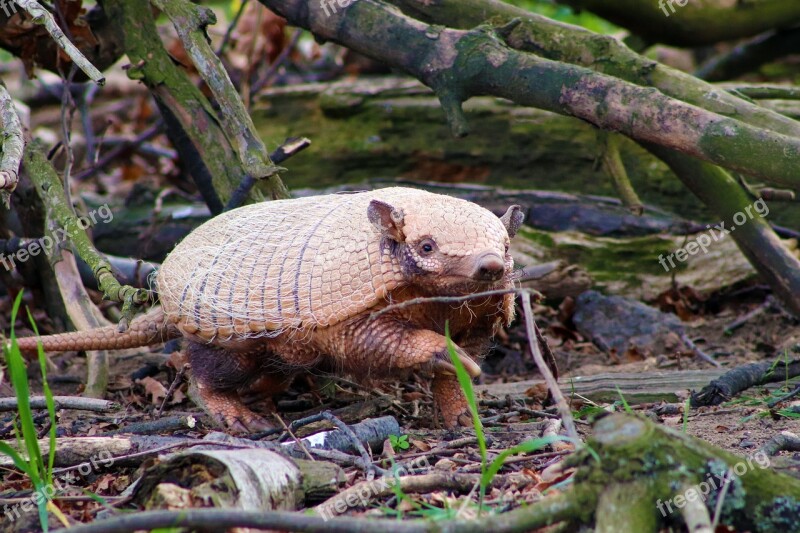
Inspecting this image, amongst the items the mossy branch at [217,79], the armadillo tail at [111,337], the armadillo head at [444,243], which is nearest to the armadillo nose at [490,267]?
the armadillo head at [444,243]

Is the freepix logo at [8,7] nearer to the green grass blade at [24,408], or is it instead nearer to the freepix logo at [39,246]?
the freepix logo at [39,246]

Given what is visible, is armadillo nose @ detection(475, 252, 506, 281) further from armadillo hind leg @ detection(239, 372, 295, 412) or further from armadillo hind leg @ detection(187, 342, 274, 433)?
armadillo hind leg @ detection(239, 372, 295, 412)

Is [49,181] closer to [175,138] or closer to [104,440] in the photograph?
[175,138]

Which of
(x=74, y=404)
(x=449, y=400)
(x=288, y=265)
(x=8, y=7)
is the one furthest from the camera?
(x=8, y=7)

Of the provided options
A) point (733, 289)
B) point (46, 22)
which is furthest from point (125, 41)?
point (733, 289)

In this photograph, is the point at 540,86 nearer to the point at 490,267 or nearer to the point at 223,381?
the point at 490,267

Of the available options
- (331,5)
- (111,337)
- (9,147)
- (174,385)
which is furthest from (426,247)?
(331,5)
